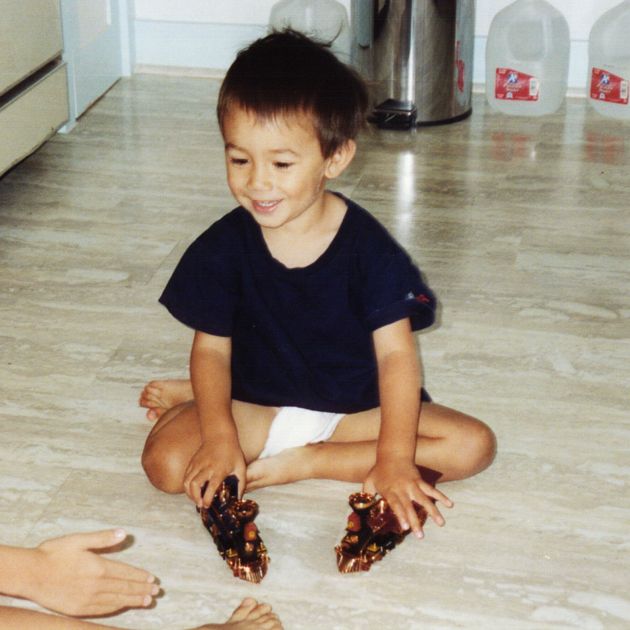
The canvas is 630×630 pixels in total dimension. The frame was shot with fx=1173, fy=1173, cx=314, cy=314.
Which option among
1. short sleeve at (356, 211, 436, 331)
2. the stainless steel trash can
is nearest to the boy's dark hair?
short sleeve at (356, 211, 436, 331)

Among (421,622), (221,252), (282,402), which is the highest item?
(221,252)

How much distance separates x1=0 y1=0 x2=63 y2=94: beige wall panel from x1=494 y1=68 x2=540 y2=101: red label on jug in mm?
894

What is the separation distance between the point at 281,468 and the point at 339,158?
0.32m

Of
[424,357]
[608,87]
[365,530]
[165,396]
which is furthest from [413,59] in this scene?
[365,530]

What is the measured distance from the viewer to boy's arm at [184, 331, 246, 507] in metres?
1.09

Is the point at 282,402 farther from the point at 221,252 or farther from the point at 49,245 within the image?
the point at 49,245

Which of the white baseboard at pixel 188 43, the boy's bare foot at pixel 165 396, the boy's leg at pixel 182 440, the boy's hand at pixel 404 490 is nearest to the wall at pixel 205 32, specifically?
the white baseboard at pixel 188 43

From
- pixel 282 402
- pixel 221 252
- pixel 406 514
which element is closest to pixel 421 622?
pixel 406 514

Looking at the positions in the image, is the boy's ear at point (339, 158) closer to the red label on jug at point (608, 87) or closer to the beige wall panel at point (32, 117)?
the beige wall panel at point (32, 117)

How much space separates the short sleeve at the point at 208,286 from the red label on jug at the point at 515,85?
1.42 meters

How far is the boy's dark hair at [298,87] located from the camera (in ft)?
3.35

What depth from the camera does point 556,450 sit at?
1.26 m

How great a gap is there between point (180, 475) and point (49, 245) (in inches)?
27.8

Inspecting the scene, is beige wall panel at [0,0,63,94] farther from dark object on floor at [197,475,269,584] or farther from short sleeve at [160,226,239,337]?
dark object on floor at [197,475,269,584]
